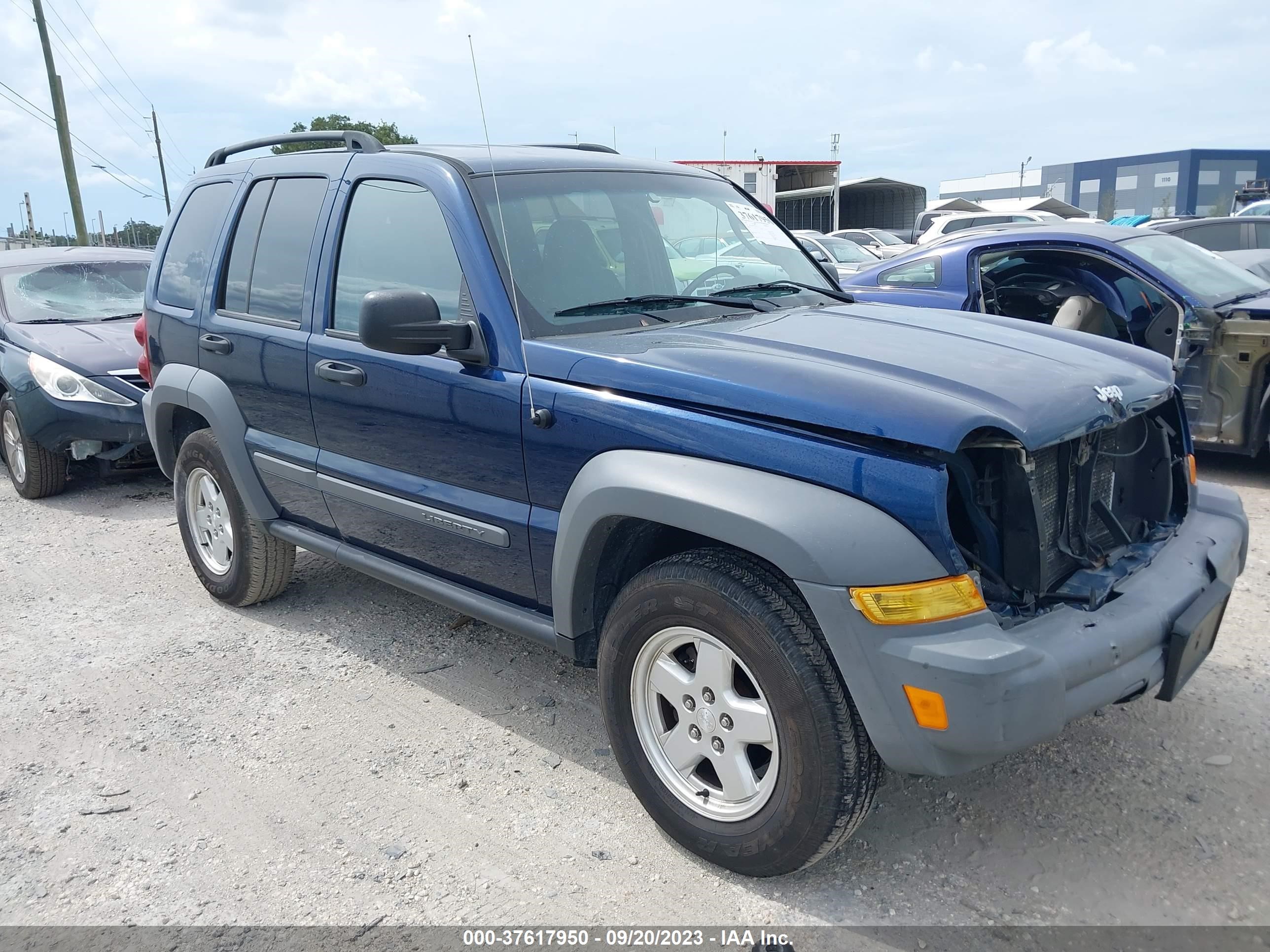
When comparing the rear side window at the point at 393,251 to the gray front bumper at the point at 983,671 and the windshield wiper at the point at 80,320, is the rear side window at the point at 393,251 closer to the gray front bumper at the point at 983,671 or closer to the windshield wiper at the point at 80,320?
the gray front bumper at the point at 983,671

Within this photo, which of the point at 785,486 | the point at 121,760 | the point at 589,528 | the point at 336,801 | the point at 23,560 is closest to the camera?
the point at 785,486

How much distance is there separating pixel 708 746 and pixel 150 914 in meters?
1.60

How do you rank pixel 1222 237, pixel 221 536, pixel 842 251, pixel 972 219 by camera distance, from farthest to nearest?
pixel 972 219
pixel 842 251
pixel 1222 237
pixel 221 536

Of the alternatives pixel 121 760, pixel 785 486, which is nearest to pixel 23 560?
pixel 121 760

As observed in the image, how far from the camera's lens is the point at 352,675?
13.4 feet

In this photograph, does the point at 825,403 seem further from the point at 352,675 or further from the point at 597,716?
the point at 352,675

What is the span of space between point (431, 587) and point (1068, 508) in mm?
2125

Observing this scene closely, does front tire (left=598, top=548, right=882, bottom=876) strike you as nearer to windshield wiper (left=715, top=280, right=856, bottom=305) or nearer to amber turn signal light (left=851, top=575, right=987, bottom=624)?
amber turn signal light (left=851, top=575, right=987, bottom=624)

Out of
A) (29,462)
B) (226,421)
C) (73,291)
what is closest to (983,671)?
(226,421)

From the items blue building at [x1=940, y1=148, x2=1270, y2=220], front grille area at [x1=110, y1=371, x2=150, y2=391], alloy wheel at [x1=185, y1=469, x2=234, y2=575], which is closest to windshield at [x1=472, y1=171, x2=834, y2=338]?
alloy wheel at [x1=185, y1=469, x2=234, y2=575]

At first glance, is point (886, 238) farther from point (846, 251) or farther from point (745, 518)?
point (745, 518)

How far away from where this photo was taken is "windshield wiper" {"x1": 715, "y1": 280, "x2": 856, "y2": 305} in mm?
3576

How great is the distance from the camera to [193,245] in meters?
4.62

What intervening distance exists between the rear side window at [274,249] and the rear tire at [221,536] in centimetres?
74
